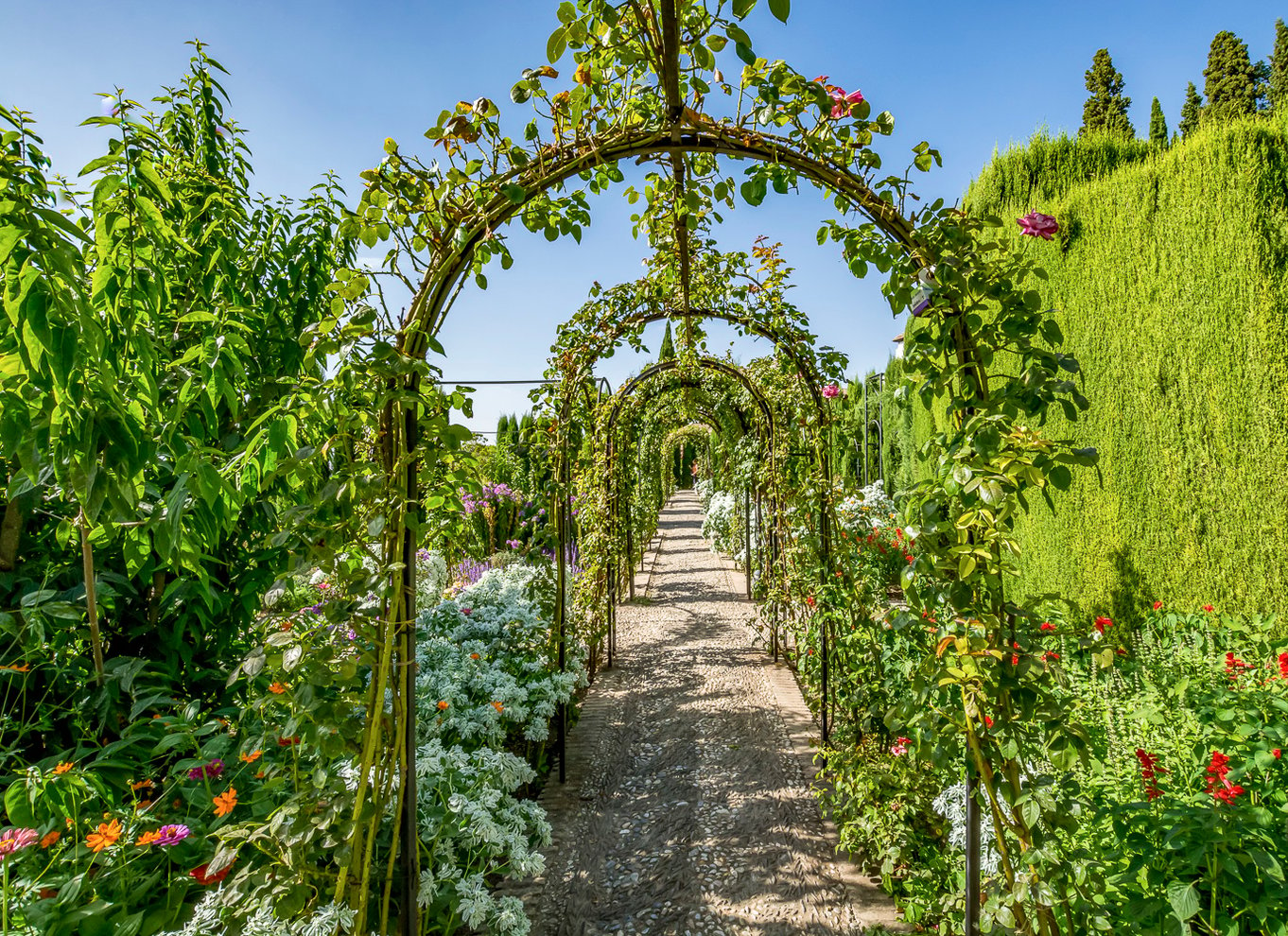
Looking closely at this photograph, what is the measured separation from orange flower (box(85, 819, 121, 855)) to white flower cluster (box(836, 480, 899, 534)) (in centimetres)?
324

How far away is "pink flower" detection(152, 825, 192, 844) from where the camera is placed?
1.46 meters

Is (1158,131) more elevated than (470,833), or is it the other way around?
(1158,131)

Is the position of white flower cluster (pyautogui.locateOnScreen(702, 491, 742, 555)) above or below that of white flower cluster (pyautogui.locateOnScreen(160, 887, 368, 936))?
above

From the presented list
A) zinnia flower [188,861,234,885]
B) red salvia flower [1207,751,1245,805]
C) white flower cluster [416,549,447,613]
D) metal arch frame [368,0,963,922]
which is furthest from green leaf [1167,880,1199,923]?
white flower cluster [416,549,447,613]

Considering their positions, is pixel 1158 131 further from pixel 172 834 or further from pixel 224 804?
pixel 172 834

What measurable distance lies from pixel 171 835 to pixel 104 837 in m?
0.15

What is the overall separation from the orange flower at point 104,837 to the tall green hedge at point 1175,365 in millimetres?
5316

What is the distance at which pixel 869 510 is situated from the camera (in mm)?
4164

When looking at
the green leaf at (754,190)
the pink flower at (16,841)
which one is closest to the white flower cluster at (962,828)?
the green leaf at (754,190)

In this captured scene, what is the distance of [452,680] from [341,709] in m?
1.63

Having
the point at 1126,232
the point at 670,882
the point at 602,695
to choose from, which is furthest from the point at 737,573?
the point at 670,882

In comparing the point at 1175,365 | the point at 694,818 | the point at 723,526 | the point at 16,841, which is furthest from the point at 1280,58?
the point at 16,841

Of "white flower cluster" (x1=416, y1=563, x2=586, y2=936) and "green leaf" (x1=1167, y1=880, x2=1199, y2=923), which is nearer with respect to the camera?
"green leaf" (x1=1167, y1=880, x2=1199, y2=923)

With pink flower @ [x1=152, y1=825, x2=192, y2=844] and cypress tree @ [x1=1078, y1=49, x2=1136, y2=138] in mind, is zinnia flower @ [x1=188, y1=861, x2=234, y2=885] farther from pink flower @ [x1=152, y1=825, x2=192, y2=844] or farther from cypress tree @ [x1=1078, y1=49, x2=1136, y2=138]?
cypress tree @ [x1=1078, y1=49, x2=1136, y2=138]
